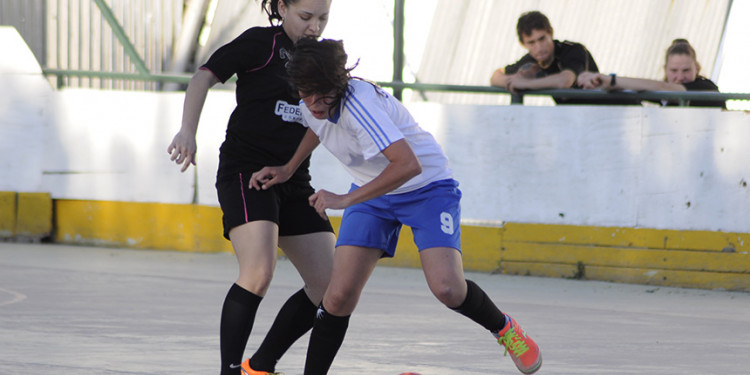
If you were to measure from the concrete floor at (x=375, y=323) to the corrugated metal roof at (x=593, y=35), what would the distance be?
608cm

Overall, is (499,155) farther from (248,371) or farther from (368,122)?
(368,122)

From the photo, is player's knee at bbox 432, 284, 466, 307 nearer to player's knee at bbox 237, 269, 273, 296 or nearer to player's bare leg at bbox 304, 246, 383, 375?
player's bare leg at bbox 304, 246, 383, 375

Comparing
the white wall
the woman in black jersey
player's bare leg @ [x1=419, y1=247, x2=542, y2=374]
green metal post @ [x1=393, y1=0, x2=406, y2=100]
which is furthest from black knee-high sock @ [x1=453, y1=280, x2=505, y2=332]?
green metal post @ [x1=393, y1=0, x2=406, y2=100]

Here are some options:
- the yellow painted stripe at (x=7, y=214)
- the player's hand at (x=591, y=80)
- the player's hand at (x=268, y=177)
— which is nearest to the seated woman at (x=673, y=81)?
the player's hand at (x=591, y=80)

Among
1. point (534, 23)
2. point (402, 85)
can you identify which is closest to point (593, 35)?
point (402, 85)

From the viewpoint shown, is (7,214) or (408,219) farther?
(7,214)

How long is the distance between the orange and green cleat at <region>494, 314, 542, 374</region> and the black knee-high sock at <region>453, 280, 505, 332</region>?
0.04 m

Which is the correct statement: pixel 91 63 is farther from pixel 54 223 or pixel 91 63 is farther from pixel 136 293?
pixel 136 293

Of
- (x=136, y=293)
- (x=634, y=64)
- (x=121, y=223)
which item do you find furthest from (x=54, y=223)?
(x=634, y=64)

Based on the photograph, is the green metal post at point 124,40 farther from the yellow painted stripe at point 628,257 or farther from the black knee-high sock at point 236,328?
the black knee-high sock at point 236,328

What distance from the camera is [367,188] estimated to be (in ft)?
13.6

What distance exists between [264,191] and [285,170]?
0.38 ft

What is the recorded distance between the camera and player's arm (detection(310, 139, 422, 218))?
412cm

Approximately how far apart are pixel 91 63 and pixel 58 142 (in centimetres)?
155
